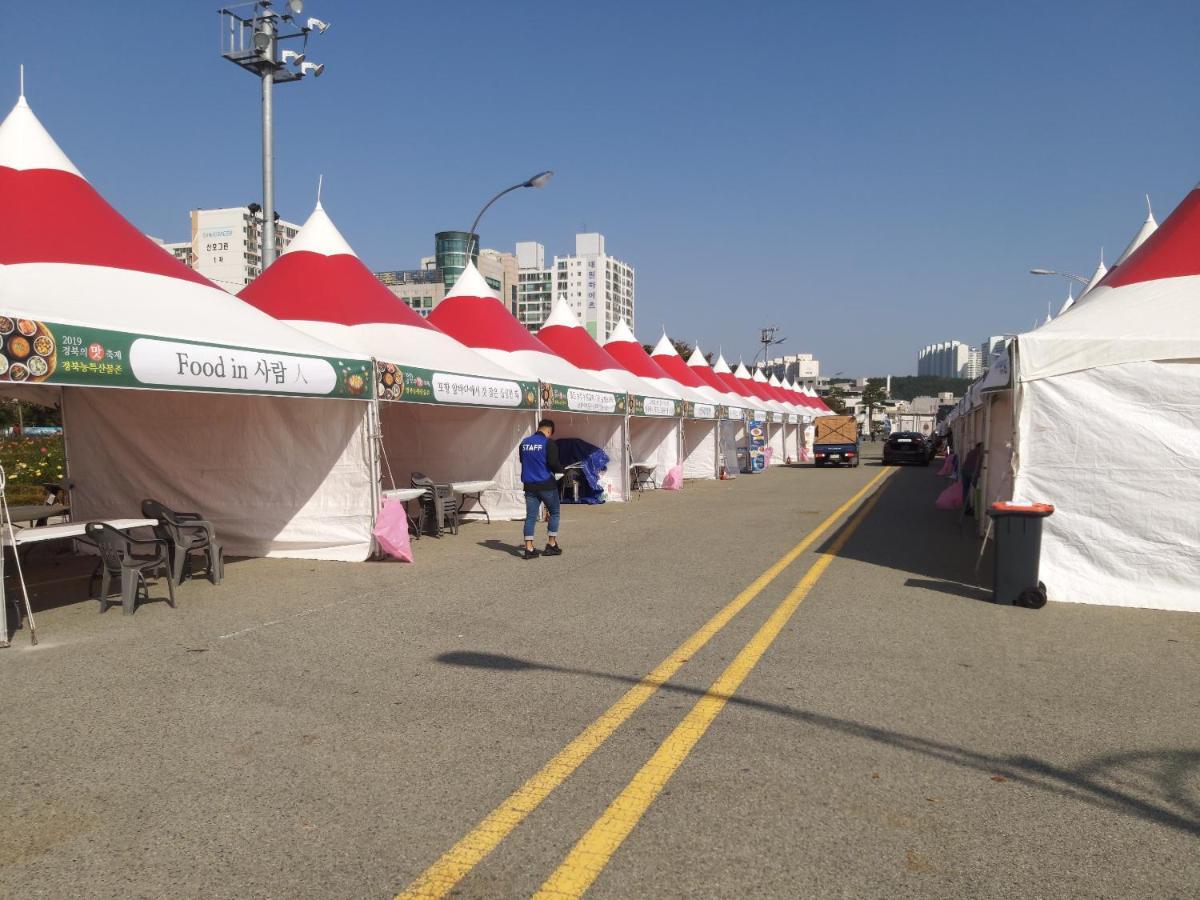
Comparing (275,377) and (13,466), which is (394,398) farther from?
(13,466)

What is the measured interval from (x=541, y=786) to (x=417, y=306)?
114m

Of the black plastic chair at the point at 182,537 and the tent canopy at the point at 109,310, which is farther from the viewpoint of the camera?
the black plastic chair at the point at 182,537

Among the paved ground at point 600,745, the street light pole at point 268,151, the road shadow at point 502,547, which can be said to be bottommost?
the road shadow at point 502,547

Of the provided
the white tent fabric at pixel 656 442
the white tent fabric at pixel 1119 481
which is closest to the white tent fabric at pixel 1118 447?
the white tent fabric at pixel 1119 481

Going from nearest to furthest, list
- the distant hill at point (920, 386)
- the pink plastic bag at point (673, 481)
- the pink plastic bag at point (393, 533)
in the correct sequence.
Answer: the pink plastic bag at point (393, 533), the pink plastic bag at point (673, 481), the distant hill at point (920, 386)

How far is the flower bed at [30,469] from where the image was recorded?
16.2 meters

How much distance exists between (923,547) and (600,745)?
8.07 m

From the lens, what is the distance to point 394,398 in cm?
1016

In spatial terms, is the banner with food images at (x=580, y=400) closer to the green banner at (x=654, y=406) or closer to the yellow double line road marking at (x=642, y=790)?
the green banner at (x=654, y=406)

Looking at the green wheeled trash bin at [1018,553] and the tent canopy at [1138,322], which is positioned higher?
the tent canopy at [1138,322]

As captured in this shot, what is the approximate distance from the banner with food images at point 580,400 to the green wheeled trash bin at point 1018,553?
8.38 m

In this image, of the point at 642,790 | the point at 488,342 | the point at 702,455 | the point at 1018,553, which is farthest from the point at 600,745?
the point at 702,455

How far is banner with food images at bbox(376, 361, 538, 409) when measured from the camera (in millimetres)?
10109

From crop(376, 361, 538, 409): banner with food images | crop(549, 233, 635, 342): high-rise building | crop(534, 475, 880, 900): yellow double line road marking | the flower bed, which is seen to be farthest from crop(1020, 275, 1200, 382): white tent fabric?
crop(549, 233, 635, 342): high-rise building
